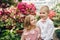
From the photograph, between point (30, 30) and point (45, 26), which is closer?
point (30, 30)

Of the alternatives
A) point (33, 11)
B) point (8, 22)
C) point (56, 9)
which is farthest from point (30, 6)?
point (56, 9)

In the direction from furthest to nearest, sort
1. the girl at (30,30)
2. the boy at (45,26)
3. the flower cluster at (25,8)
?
the flower cluster at (25,8) < the boy at (45,26) < the girl at (30,30)

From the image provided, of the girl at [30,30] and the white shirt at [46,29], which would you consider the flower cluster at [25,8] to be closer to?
the white shirt at [46,29]

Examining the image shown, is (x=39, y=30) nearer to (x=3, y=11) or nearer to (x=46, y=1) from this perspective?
(x=3, y=11)

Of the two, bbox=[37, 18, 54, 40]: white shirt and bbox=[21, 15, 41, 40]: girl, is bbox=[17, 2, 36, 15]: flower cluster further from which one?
bbox=[21, 15, 41, 40]: girl

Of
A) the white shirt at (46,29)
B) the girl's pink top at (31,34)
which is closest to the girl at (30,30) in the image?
the girl's pink top at (31,34)

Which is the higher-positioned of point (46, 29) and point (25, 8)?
point (25, 8)

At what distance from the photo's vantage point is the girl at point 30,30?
5734 millimetres

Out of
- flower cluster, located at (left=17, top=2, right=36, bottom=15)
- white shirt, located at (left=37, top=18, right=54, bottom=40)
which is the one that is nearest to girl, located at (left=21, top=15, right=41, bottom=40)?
white shirt, located at (left=37, top=18, right=54, bottom=40)

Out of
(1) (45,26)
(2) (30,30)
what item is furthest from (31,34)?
(1) (45,26)

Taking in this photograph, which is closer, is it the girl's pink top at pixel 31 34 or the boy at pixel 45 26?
the girl's pink top at pixel 31 34

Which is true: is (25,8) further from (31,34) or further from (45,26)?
(31,34)

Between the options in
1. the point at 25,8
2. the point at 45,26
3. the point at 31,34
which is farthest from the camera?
the point at 25,8

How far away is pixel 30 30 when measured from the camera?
579cm
